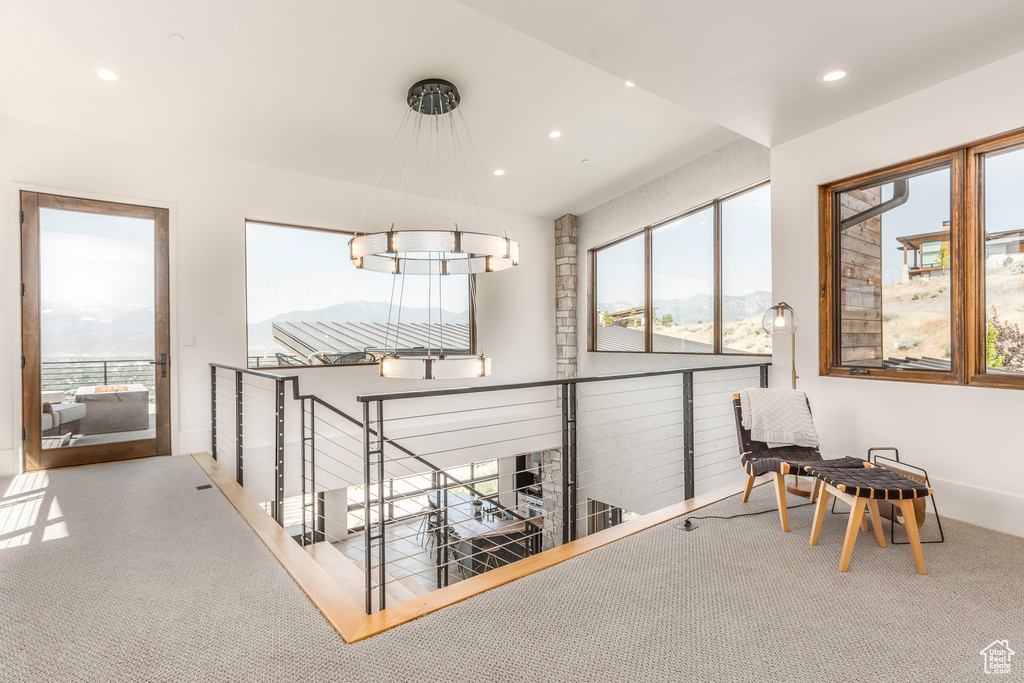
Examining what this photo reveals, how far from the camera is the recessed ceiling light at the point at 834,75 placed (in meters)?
2.77

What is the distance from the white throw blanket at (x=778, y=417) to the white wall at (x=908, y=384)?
446 millimetres

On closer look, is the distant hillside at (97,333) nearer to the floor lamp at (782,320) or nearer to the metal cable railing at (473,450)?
the metal cable railing at (473,450)

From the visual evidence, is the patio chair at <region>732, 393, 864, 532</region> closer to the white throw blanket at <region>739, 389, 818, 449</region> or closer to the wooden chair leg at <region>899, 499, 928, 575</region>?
the white throw blanket at <region>739, 389, 818, 449</region>

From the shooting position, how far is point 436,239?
2.67m

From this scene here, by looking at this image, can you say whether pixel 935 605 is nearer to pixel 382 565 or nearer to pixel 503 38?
pixel 382 565

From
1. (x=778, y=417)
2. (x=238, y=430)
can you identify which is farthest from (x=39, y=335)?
(x=778, y=417)

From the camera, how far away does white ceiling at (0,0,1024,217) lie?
236 cm

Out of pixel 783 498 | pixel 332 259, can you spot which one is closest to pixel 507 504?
pixel 332 259

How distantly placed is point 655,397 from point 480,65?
3.98m

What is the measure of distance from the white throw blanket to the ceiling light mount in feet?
9.79

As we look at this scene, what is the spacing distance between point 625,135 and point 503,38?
189cm

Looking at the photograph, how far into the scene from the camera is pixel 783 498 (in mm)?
2746

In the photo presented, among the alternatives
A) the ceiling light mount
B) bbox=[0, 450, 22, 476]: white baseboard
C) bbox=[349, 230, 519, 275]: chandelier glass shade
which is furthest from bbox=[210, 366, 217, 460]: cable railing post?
the ceiling light mount

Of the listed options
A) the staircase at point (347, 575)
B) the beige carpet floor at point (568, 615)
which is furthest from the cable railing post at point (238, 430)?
the staircase at point (347, 575)
